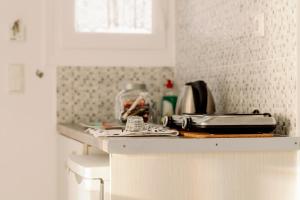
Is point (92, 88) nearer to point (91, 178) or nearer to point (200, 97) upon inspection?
point (200, 97)

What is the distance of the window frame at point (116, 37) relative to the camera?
3.45 metres

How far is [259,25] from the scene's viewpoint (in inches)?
98.7

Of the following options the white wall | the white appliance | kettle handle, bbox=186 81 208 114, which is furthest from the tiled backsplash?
the white appliance

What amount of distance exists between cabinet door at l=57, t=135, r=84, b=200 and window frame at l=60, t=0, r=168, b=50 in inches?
21.0

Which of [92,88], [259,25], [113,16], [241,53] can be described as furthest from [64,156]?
[259,25]

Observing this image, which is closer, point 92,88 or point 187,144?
point 187,144

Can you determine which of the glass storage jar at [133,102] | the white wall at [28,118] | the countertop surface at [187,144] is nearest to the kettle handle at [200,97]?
the glass storage jar at [133,102]

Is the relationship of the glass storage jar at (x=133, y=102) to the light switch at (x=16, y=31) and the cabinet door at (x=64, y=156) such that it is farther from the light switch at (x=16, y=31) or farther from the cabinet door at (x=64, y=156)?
the light switch at (x=16, y=31)

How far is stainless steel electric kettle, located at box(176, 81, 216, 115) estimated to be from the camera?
281 centimetres

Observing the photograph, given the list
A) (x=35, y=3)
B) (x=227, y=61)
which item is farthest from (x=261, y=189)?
(x=35, y=3)

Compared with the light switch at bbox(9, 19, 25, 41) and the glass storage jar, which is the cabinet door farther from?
the light switch at bbox(9, 19, 25, 41)

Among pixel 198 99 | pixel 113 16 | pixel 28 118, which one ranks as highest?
pixel 113 16

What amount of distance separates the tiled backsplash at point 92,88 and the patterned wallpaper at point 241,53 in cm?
23

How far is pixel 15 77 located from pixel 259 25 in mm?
1454
